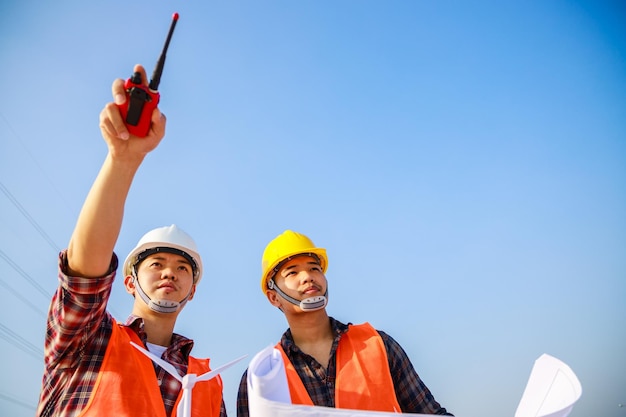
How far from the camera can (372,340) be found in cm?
645

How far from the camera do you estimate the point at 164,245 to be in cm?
685

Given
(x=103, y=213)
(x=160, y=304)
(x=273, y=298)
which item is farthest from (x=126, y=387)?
(x=273, y=298)

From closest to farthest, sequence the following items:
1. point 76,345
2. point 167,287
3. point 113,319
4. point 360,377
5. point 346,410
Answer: point 346,410 < point 76,345 < point 113,319 < point 360,377 < point 167,287

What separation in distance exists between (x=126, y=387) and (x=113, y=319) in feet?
2.86

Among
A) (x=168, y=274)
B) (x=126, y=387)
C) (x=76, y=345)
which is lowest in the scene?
(x=126, y=387)

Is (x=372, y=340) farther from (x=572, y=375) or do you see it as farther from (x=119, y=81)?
(x=119, y=81)

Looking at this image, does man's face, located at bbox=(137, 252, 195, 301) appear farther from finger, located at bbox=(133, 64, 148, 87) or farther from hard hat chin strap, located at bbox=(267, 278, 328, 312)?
finger, located at bbox=(133, 64, 148, 87)

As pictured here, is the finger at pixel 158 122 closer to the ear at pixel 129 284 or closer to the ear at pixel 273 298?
the ear at pixel 129 284

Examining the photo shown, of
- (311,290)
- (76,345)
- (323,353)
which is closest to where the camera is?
(76,345)

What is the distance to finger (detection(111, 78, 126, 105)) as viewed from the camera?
329 cm

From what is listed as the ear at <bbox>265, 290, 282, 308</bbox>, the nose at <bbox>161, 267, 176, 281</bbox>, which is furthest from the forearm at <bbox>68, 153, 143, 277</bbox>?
the ear at <bbox>265, 290, 282, 308</bbox>

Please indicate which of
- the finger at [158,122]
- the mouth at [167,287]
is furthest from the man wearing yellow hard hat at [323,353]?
the finger at [158,122]

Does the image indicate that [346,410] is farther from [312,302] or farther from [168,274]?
[168,274]

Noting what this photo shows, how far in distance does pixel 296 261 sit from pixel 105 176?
13.4 feet
